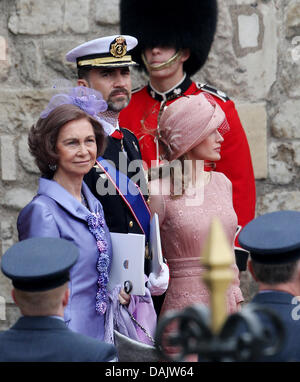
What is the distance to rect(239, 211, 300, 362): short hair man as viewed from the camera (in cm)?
238

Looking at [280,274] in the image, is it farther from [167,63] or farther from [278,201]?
[278,201]

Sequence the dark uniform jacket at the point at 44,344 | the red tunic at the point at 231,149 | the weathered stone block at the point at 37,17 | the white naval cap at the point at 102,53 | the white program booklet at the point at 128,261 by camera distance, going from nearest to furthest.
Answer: the dark uniform jacket at the point at 44,344
the white program booklet at the point at 128,261
the white naval cap at the point at 102,53
the red tunic at the point at 231,149
the weathered stone block at the point at 37,17

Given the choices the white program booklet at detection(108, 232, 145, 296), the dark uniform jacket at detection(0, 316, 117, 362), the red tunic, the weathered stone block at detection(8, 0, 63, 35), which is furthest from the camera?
the weathered stone block at detection(8, 0, 63, 35)

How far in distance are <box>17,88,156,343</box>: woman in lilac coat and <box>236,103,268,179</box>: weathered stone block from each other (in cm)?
148

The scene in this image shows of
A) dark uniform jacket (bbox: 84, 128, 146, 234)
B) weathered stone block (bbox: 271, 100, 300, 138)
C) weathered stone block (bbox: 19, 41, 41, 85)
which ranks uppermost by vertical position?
weathered stone block (bbox: 19, 41, 41, 85)

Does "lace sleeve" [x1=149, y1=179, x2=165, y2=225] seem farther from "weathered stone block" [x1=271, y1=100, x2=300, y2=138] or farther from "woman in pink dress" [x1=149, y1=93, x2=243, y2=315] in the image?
"weathered stone block" [x1=271, y1=100, x2=300, y2=138]

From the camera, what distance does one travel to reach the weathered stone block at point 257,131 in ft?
15.5

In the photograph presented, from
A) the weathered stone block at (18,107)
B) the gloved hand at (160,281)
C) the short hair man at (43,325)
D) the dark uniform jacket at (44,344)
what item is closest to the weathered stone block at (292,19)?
the weathered stone block at (18,107)

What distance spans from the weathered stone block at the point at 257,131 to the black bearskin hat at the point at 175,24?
38cm

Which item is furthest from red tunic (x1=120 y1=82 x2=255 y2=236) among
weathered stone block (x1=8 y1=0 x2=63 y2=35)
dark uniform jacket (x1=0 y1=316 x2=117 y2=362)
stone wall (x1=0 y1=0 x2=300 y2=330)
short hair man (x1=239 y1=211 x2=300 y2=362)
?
dark uniform jacket (x1=0 y1=316 x2=117 y2=362)

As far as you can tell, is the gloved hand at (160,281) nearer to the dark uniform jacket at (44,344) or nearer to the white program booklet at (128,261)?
the white program booklet at (128,261)

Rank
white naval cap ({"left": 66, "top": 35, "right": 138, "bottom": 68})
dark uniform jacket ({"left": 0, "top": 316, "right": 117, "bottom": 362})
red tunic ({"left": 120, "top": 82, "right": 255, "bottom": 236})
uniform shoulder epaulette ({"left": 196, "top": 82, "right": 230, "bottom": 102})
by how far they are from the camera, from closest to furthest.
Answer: dark uniform jacket ({"left": 0, "top": 316, "right": 117, "bottom": 362})
white naval cap ({"left": 66, "top": 35, "right": 138, "bottom": 68})
red tunic ({"left": 120, "top": 82, "right": 255, "bottom": 236})
uniform shoulder epaulette ({"left": 196, "top": 82, "right": 230, "bottom": 102})

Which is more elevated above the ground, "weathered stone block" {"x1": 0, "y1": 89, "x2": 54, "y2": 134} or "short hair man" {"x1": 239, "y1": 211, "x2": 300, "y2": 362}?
"weathered stone block" {"x1": 0, "y1": 89, "x2": 54, "y2": 134}
